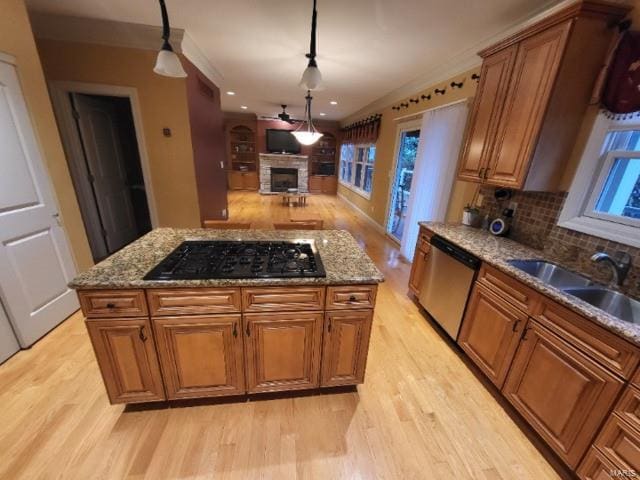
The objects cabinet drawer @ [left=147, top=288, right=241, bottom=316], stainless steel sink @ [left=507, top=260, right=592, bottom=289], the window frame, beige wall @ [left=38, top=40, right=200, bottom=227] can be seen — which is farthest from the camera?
the window frame

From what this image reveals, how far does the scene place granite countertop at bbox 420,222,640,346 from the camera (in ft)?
3.51

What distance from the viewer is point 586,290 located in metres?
1.51

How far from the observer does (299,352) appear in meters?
1.46

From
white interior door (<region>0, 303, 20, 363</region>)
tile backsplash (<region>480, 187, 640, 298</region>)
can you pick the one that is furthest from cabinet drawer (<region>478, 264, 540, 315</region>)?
white interior door (<region>0, 303, 20, 363</region>)

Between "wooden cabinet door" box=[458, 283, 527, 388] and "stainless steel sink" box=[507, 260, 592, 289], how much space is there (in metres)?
0.32

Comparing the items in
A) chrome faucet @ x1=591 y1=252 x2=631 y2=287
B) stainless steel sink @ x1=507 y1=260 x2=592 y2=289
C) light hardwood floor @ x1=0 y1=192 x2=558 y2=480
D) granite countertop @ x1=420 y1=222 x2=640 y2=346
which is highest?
chrome faucet @ x1=591 y1=252 x2=631 y2=287

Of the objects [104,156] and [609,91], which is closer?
[609,91]

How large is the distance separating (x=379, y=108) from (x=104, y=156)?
191 inches

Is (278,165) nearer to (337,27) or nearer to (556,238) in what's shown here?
(337,27)

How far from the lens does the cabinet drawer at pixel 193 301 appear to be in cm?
123

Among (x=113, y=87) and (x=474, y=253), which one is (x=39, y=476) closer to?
(x=474, y=253)

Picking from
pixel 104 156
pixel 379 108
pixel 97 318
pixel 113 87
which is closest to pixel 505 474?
pixel 97 318

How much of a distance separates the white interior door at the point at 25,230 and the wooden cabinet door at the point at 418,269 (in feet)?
10.7

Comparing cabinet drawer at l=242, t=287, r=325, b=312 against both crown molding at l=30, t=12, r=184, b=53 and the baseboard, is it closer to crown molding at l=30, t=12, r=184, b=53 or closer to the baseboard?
crown molding at l=30, t=12, r=184, b=53
